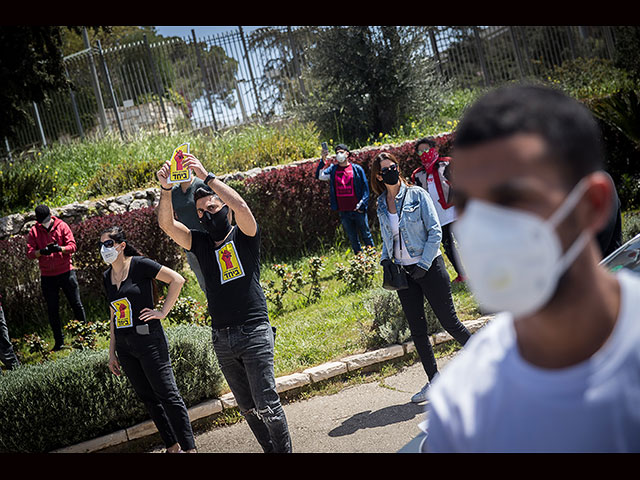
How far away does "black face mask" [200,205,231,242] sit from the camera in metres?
4.51

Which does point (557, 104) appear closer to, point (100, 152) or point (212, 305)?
point (212, 305)

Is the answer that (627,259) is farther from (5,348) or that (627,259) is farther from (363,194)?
(5,348)

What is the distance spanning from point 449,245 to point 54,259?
17.3 feet

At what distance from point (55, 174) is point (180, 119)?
4.44 meters

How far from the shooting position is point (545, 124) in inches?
46.9

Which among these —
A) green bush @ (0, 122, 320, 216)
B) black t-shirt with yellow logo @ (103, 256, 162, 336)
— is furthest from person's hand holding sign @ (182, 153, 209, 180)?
green bush @ (0, 122, 320, 216)

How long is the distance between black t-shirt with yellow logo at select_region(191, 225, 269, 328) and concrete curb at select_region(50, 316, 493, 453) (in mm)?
2088

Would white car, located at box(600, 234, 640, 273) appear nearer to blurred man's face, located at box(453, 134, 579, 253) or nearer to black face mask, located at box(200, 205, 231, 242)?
black face mask, located at box(200, 205, 231, 242)

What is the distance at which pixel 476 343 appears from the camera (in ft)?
4.58

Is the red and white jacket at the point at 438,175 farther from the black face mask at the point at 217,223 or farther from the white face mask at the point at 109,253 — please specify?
the white face mask at the point at 109,253

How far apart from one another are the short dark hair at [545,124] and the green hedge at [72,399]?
17.8 feet

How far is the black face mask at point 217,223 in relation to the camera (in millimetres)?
4508

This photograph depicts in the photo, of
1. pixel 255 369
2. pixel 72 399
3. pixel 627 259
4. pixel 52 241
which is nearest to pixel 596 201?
pixel 627 259
